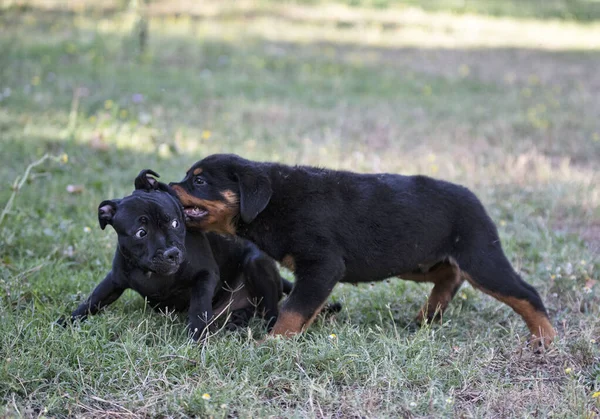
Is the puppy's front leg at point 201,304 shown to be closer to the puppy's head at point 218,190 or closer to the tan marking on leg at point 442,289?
the puppy's head at point 218,190

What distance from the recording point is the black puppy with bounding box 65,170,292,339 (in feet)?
15.1

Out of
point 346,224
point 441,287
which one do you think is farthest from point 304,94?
point 346,224

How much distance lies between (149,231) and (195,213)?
43 cm

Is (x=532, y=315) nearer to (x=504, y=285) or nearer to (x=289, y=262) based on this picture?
(x=504, y=285)

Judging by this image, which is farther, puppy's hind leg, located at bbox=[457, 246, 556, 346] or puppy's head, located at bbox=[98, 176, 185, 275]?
puppy's hind leg, located at bbox=[457, 246, 556, 346]

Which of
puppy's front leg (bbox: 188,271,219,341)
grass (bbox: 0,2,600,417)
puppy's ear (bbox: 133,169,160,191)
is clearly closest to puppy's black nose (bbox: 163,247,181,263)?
puppy's front leg (bbox: 188,271,219,341)

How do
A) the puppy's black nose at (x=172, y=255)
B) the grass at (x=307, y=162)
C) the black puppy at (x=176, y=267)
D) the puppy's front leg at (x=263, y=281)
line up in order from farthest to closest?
the puppy's front leg at (x=263, y=281) → the black puppy at (x=176, y=267) → the puppy's black nose at (x=172, y=255) → the grass at (x=307, y=162)

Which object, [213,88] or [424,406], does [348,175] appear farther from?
[213,88]

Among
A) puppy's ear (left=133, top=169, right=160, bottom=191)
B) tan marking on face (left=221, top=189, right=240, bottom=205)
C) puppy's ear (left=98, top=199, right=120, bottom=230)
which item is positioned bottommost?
puppy's ear (left=98, top=199, right=120, bottom=230)

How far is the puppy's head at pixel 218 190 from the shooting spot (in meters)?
4.88

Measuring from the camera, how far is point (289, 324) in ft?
15.3

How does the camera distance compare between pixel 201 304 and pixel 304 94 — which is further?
pixel 304 94

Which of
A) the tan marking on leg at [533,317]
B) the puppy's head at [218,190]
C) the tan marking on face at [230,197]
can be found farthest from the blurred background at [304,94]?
the tan marking on face at [230,197]

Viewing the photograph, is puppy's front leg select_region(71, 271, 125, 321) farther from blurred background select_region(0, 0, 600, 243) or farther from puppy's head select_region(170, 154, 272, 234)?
blurred background select_region(0, 0, 600, 243)
